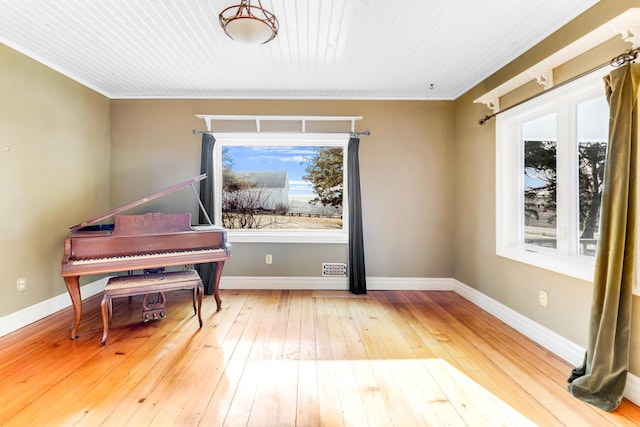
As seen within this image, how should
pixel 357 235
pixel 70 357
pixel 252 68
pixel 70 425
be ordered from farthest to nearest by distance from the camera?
pixel 357 235
pixel 252 68
pixel 70 357
pixel 70 425

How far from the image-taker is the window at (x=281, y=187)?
4133mm

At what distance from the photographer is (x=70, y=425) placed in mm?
1572

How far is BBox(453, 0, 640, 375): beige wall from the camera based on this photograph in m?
2.09

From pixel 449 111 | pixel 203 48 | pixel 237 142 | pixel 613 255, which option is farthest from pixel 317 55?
pixel 613 255

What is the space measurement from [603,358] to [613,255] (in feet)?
2.10

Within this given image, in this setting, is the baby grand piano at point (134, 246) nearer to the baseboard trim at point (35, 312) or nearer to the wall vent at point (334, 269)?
the baseboard trim at point (35, 312)

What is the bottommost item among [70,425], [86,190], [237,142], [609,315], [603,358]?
[70,425]

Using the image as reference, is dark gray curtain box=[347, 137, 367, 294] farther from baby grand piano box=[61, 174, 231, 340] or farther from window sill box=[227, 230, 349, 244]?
baby grand piano box=[61, 174, 231, 340]

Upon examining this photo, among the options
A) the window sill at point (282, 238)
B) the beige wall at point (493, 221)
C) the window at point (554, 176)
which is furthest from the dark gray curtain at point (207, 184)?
the window at point (554, 176)

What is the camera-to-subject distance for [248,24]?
1941mm

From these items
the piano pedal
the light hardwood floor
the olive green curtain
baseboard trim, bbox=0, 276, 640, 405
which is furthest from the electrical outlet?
the piano pedal

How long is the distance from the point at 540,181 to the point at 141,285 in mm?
3728

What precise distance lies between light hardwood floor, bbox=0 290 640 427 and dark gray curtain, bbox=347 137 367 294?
697mm

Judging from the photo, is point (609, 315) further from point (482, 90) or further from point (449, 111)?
point (449, 111)
